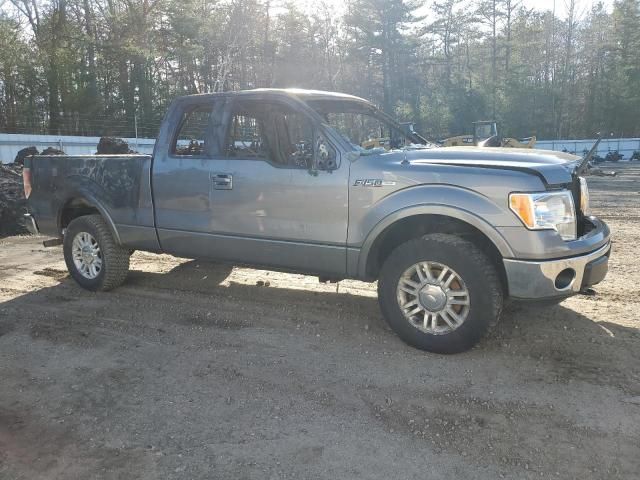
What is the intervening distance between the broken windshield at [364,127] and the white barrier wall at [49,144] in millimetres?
14519

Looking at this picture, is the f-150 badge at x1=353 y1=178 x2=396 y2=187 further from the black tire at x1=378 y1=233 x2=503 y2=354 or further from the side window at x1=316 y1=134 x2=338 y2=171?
the black tire at x1=378 y1=233 x2=503 y2=354

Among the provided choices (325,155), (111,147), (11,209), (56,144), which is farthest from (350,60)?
(325,155)

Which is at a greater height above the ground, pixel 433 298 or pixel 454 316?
pixel 433 298

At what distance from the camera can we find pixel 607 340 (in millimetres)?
4215

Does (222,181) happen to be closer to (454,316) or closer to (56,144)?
(454,316)

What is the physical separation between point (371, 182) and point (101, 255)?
10.8 feet

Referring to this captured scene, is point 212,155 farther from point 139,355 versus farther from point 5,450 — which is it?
point 5,450

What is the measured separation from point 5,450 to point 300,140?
10.4 feet

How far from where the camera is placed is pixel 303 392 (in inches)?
141

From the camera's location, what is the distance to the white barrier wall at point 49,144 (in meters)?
20.2

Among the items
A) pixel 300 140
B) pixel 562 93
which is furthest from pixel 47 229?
pixel 562 93

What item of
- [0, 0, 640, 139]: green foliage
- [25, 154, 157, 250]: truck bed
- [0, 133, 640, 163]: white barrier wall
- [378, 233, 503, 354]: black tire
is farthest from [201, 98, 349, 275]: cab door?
[0, 0, 640, 139]: green foliage

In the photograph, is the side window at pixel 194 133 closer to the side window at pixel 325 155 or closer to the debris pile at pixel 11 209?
the side window at pixel 325 155

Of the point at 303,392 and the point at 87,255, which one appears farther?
the point at 87,255
